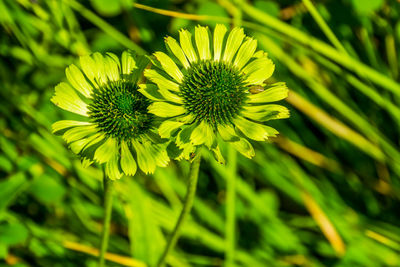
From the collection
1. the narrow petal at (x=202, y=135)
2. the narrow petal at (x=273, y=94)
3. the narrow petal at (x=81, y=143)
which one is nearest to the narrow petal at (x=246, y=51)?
the narrow petal at (x=273, y=94)

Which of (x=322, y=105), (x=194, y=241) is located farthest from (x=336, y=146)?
(x=194, y=241)

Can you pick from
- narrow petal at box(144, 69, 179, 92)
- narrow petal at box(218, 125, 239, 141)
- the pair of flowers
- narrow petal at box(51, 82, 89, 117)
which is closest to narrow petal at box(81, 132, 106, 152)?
the pair of flowers

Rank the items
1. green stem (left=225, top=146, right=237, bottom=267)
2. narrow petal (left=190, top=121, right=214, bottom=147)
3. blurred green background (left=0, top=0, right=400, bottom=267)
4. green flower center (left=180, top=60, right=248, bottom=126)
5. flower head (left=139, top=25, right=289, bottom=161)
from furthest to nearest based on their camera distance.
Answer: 1. blurred green background (left=0, top=0, right=400, bottom=267)
2. green stem (left=225, top=146, right=237, bottom=267)
3. green flower center (left=180, top=60, right=248, bottom=126)
4. flower head (left=139, top=25, right=289, bottom=161)
5. narrow petal (left=190, top=121, right=214, bottom=147)

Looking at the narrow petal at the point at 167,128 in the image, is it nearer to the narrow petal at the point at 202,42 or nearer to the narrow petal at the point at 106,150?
the narrow petal at the point at 106,150

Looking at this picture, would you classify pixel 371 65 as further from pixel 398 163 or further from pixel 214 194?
pixel 214 194

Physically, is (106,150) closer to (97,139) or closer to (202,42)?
(97,139)

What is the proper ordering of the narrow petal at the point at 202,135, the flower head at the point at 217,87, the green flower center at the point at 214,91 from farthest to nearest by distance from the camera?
the green flower center at the point at 214,91, the flower head at the point at 217,87, the narrow petal at the point at 202,135

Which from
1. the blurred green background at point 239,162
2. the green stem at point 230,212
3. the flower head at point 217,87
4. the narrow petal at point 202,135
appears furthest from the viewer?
the blurred green background at point 239,162

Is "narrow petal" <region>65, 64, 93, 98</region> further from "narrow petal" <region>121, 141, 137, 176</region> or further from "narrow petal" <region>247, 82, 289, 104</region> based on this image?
"narrow petal" <region>247, 82, 289, 104</region>
